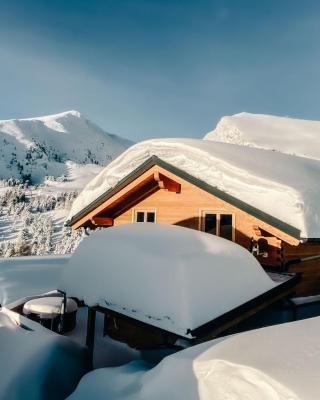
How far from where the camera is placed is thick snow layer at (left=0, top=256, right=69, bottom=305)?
13.1 m

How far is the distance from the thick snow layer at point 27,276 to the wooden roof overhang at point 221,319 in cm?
662

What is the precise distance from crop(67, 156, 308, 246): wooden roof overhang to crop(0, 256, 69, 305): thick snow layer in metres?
3.14

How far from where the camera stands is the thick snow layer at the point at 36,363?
5.11 meters

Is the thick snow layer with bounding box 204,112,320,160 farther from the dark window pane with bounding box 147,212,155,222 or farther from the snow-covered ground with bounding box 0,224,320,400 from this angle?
the snow-covered ground with bounding box 0,224,320,400

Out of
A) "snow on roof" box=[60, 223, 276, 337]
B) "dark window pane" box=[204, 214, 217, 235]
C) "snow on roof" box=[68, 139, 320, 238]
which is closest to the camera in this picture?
"snow on roof" box=[60, 223, 276, 337]

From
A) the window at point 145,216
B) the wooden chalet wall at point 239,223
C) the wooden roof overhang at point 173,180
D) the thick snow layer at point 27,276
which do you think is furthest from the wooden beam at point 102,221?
the thick snow layer at point 27,276

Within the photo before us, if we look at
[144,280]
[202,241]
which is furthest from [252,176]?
[144,280]

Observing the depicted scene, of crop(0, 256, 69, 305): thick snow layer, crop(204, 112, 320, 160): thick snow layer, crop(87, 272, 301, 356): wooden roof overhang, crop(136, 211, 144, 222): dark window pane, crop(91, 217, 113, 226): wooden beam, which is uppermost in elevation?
crop(204, 112, 320, 160): thick snow layer

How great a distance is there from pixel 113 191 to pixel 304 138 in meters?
88.4

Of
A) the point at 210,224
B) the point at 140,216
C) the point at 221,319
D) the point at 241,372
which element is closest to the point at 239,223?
the point at 210,224

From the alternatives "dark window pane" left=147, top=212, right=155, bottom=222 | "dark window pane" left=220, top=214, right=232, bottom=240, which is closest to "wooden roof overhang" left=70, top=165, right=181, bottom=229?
"dark window pane" left=147, top=212, right=155, bottom=222

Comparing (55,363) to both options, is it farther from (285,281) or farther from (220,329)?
(285,281)

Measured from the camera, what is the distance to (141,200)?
1198 centimetres

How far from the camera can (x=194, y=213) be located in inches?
412
